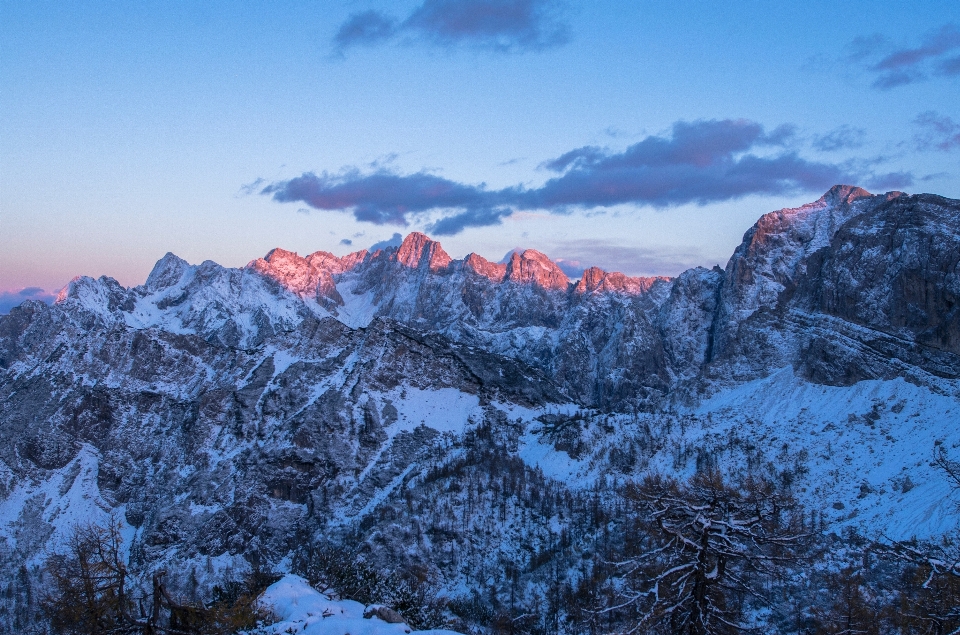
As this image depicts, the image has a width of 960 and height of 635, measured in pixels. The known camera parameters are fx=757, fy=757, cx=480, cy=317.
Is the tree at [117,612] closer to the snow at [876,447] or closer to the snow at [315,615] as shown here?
the snow at [315,615]

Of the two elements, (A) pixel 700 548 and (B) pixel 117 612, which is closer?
(A) pixel 700 548

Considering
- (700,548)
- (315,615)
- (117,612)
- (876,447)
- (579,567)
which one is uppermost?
(700,548)

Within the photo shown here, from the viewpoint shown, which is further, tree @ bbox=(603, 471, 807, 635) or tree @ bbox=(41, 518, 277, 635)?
tree @ bbox=(41, 518, 277, 635)

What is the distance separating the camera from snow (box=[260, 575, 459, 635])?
3012 cm

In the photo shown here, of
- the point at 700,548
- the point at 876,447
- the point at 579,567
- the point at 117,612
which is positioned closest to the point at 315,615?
the point at 117,612

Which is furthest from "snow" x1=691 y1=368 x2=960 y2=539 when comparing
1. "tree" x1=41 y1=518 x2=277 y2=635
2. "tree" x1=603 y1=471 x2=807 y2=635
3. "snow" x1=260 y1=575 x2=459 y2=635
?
"tree" x1=41 y1=518 x2=277 y2=635

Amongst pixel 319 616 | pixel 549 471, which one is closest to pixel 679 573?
pixel 319 616

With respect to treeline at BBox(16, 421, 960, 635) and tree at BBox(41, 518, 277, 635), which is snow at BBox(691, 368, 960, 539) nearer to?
treeline at BBox(16, 421, 960, 635)

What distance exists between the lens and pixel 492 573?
465ft

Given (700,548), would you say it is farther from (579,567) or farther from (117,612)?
(579,567)

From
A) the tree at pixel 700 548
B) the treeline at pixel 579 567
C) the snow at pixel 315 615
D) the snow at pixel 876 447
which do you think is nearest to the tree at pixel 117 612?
the treeline at pixel 579 567

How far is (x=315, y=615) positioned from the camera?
32.6m

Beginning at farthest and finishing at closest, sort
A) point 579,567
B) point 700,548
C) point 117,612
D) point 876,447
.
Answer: point 876,447, point 579,567, point 117,612, point 700,548

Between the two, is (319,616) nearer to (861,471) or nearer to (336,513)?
(861,471)
